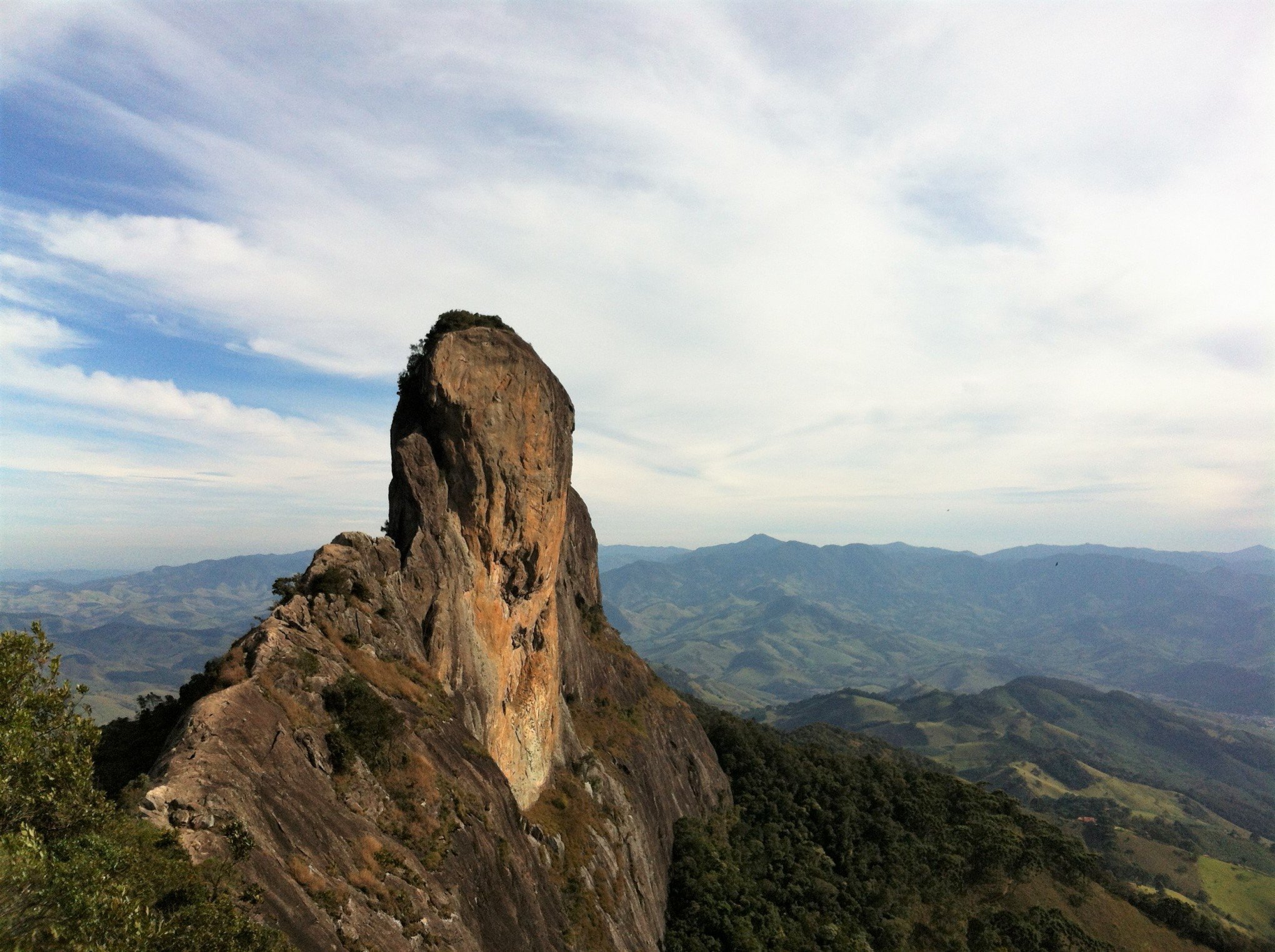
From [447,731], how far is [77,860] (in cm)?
2078

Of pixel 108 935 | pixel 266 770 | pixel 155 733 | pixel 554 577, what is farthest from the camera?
pixel 554 577

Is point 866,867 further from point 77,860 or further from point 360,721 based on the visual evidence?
point 77,860

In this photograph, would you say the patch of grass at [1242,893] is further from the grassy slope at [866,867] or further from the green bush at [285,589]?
the green bush at [285,589]

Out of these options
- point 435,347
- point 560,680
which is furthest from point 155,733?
point 560,680

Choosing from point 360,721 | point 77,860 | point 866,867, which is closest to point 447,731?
point 360,721

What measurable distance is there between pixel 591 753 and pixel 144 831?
1757 inches

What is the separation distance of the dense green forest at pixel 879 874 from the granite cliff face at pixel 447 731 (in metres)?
7.21

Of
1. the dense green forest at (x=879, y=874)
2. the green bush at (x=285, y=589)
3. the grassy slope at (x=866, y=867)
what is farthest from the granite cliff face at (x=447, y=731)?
the dense green forest at (x=879, y=874)

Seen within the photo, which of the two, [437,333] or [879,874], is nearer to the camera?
[437,333]

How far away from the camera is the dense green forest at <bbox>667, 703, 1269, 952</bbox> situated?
6194 cm

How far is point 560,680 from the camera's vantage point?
55.8 m

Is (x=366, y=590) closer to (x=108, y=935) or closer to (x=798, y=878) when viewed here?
(x=108, y=935)

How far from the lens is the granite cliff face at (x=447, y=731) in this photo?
19188mm

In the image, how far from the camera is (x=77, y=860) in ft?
39.8
